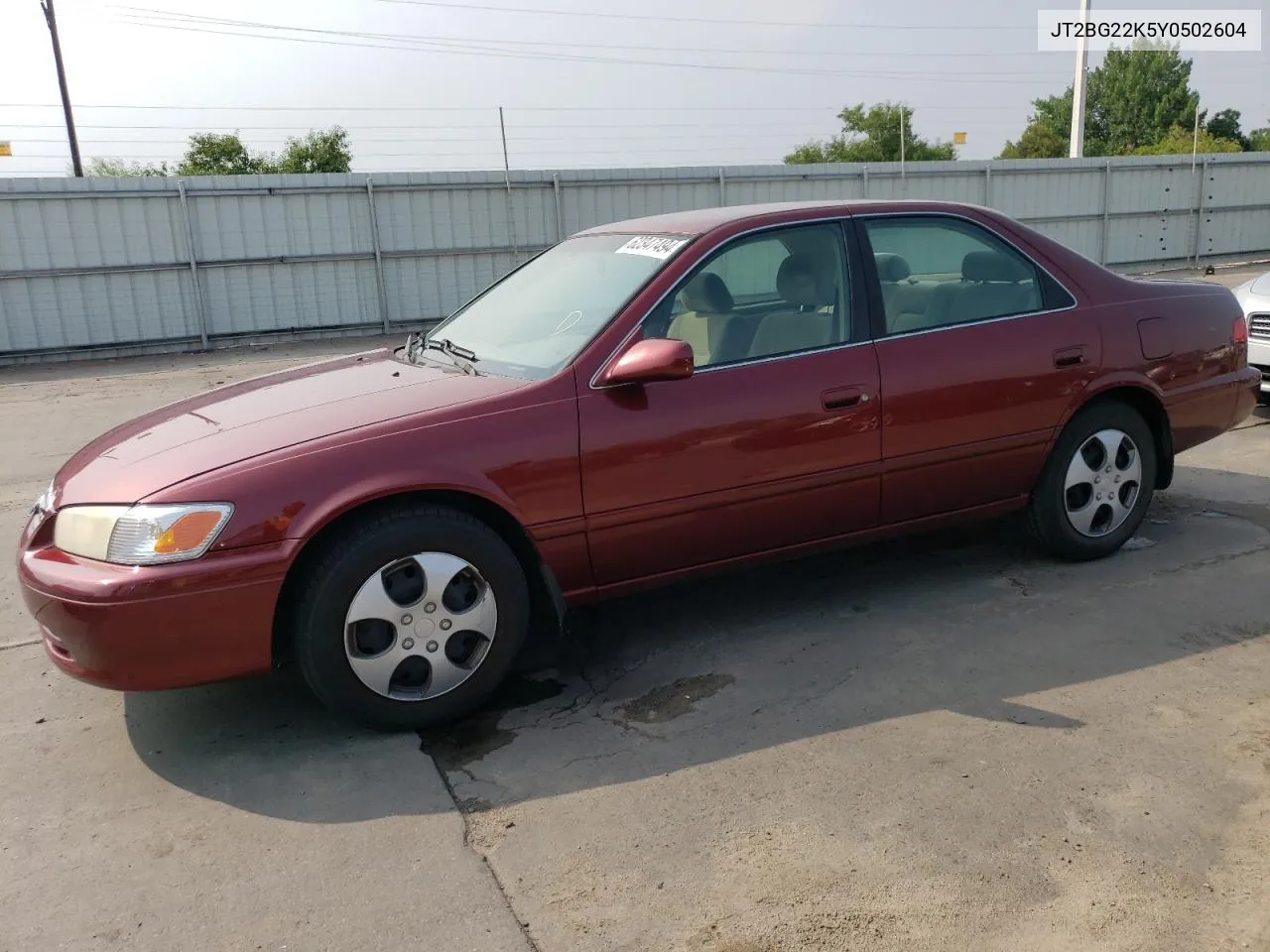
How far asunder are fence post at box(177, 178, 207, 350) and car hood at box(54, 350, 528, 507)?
40.0 feet

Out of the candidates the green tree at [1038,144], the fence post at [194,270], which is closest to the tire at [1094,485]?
the fence post at [194,270]

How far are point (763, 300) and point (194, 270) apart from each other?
43.4ft

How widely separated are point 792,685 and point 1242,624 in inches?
69.8

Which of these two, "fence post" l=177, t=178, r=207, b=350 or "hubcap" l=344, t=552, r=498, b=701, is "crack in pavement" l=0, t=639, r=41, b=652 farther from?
"fence post" l=177, t=178, r=207, b=350

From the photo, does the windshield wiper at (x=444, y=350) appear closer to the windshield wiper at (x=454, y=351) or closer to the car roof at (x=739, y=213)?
the windshield wiper at (x=454, y=351)

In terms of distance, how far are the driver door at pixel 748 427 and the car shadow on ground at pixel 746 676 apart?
0.43m

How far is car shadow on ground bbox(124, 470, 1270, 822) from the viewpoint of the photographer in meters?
3.10

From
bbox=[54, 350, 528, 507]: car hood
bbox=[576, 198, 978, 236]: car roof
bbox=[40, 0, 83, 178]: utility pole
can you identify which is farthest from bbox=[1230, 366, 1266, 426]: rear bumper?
bbox=[40, 0, 83, 178]: utility pole

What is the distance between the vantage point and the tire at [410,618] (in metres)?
3.11

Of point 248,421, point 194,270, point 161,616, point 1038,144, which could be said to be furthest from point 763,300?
point 1038,144

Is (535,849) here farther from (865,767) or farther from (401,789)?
(865,767)

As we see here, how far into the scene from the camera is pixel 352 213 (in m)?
15.8

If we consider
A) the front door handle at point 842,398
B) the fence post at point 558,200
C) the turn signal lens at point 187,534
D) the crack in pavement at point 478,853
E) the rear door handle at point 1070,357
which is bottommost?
the crack in pavement at point 478,853

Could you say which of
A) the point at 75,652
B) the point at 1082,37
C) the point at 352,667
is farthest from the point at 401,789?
the point at 1082,37
